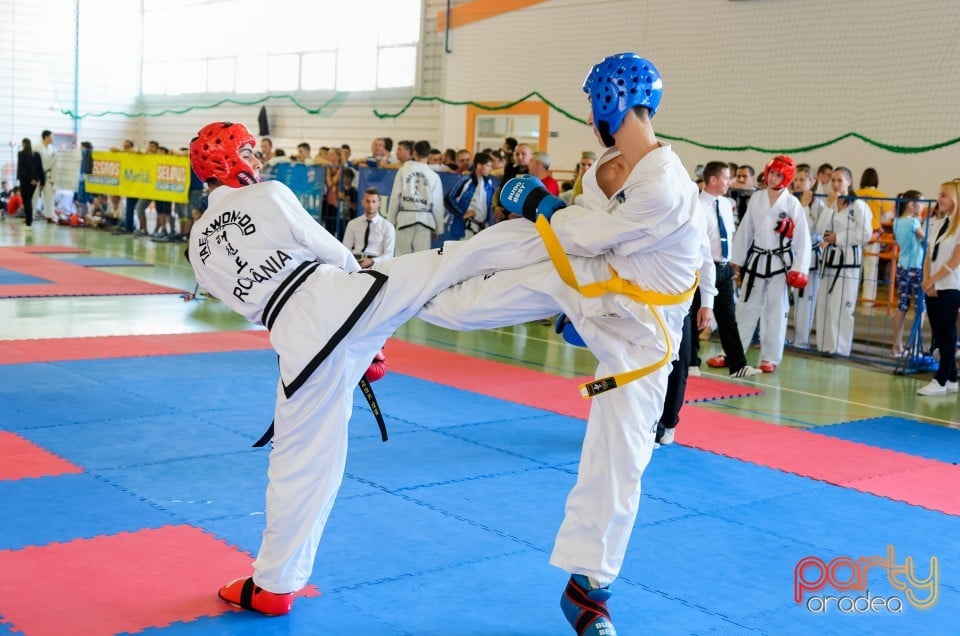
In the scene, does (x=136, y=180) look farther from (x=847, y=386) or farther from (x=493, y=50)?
(x=847, y=386)

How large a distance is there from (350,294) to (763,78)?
40.9ft

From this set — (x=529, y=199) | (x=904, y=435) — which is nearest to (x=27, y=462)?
(x=529, y=199)

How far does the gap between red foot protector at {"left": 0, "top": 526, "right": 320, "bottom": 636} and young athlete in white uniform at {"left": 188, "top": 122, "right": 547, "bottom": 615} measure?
0.81 feet

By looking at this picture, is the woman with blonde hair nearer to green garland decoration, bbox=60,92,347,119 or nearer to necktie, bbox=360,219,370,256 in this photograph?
necktie, bbox=360,219,370,256

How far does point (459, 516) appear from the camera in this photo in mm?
4586

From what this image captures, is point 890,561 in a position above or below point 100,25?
below

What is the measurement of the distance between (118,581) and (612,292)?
7.02ft

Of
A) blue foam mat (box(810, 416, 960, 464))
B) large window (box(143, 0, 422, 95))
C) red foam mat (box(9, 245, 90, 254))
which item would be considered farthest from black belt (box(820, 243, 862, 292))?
large window (box(143, 0, 422, 95))

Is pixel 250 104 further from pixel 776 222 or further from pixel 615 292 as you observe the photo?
pixel 615 292

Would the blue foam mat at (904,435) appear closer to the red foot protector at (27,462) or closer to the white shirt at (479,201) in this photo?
the red foot protector at (27,462)

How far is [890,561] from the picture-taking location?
4.29 meters

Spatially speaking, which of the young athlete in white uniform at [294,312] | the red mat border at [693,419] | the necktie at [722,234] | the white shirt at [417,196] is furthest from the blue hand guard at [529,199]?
the white shirt at [417,196]

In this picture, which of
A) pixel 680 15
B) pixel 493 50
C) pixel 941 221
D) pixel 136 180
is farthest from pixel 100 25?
pixel 941 221

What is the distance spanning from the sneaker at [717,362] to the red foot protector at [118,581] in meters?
6.15
